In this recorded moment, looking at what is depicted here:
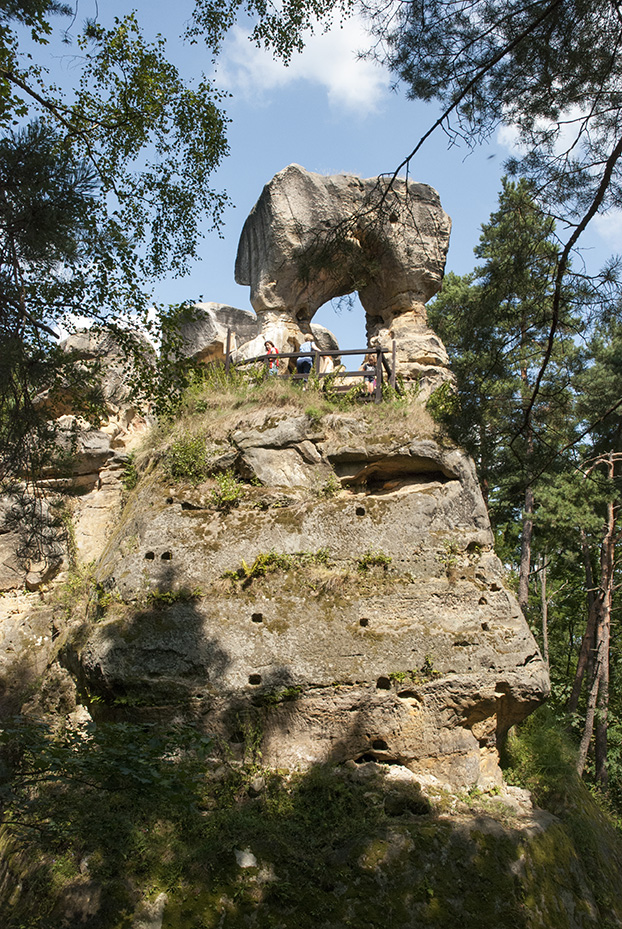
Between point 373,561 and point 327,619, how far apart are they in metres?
1.10

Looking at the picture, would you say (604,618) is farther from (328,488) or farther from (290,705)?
(290,705)

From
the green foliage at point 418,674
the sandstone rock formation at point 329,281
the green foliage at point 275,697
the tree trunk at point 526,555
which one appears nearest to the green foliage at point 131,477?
the green foliage at point 275,697

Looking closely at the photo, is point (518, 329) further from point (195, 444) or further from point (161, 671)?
point (161, 671)

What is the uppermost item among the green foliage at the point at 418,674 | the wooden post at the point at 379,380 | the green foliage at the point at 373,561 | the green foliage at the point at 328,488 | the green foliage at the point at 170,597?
the wooden post at the point at 379,380

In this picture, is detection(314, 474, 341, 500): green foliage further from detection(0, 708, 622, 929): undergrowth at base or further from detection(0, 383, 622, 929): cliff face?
detection(0, 708, 622, 929): undergrowth at base

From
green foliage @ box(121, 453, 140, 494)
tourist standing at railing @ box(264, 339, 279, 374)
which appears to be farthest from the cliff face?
tourist standing at railing @ box(264, 339, 279, 374)

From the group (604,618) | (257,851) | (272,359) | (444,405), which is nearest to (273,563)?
(257,851)

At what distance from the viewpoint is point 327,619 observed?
8305 mm

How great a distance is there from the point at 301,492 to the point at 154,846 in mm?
4881

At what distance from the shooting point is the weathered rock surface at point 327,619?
772cm

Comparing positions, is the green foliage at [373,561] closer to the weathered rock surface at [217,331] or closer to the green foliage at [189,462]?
the green foliage at [189,462]

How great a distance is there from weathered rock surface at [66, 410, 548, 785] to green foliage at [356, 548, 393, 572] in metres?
0.02

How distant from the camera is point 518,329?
7281 mm

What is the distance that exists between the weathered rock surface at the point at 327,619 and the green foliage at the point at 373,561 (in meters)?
0.02
